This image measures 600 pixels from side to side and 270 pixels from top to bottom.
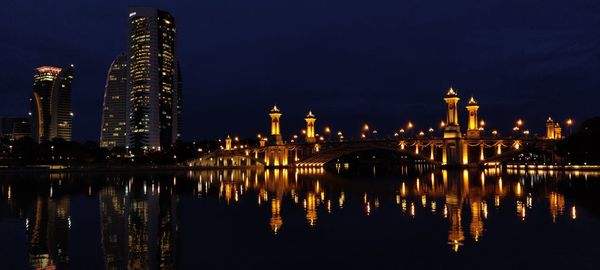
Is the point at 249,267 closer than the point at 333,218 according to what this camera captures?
Yes

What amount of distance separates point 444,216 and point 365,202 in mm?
9223

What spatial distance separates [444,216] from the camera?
26766 mm

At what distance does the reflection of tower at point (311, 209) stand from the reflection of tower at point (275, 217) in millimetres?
1353

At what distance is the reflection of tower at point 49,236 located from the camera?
16859mm

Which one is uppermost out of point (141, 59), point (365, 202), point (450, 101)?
point (141, 59)

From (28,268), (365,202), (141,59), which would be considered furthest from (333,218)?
(141,59)

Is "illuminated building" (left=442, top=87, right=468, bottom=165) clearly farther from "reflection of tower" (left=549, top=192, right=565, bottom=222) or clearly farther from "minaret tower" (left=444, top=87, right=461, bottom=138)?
"reflection of tower" (left=549, top=192, right=565, bottom=222)

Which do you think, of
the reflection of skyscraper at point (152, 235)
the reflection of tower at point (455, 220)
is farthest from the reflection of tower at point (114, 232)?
the reflection of tower at point (455, 220)

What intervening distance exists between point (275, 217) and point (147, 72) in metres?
170

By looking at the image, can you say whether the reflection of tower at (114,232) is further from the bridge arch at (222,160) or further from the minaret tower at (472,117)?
the bridge arch at (222,160)

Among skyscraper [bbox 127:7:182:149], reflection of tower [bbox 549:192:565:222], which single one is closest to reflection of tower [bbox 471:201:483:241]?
reflection of tower [bbox 549:192:565:222]

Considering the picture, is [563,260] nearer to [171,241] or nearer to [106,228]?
[171,241]

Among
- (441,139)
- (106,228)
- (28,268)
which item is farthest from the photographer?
(441,139)

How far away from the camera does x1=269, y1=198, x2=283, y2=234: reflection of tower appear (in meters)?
24.3
